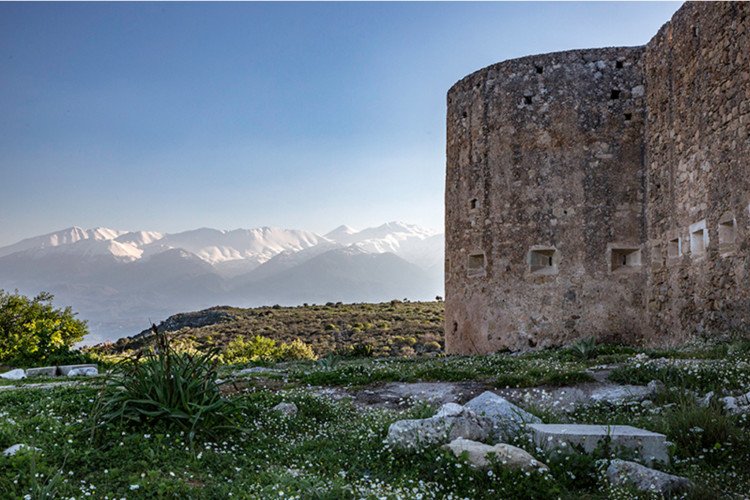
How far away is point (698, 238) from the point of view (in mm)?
10406

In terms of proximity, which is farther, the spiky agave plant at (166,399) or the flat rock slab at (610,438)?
the spiky agave plant at (166,399)

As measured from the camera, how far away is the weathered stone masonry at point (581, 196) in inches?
433

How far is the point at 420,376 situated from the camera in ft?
27.5

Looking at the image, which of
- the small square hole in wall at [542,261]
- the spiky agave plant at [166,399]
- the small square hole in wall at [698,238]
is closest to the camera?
the spiky agave plant at [166,399]

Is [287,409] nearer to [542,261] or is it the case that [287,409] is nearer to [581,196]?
[542,261]

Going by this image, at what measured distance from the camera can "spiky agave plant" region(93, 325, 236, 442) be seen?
537cm

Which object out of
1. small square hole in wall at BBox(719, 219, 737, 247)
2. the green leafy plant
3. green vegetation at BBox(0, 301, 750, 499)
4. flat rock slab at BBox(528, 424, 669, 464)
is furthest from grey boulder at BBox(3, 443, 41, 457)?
small square hole in wall at BBox(719, 219, 737, 247)

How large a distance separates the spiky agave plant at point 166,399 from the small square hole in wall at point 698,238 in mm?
7609

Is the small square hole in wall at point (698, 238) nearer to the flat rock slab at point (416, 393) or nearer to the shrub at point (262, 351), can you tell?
the flat rock slab at point (416, 393)

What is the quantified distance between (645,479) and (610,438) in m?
0.55

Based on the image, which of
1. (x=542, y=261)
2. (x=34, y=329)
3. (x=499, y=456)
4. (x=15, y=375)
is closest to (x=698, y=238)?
(x=542, y=261)

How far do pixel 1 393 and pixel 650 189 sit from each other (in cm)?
1078

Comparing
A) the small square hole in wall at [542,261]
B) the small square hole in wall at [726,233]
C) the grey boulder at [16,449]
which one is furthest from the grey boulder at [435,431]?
the small square hole in wall at [542,261]

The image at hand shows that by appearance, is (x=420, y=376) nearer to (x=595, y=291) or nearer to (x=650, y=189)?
(x=595, y=291)
